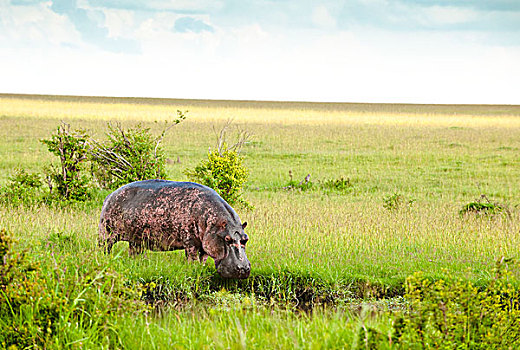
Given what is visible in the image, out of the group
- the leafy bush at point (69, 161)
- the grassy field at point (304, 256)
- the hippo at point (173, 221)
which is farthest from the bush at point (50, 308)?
the leafy bush at point (69, 161)

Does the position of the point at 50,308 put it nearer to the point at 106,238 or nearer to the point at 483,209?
the point at 106,238

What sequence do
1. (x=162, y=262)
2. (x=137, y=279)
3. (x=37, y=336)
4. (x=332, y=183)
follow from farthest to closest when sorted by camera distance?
(x=332, y=183) < (x=162, y=262) < (x=137, y=279) < (x=37, y=336)

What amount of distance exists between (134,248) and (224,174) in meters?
4.48

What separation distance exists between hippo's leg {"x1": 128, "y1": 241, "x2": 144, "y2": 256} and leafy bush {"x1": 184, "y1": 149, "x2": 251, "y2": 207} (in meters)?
4.20

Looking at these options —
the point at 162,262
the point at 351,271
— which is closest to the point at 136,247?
the point at 162,262

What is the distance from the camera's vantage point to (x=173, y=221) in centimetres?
809

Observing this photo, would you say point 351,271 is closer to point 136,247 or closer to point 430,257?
point 430,257

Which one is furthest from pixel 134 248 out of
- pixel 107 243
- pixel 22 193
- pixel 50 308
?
pixel 22 193

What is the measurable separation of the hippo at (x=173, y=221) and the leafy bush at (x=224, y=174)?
13.4 feet

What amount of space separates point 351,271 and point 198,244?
2230 mm

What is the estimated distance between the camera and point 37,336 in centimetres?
509

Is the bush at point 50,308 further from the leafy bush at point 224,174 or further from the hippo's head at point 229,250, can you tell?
the leafy bush at point 224,174

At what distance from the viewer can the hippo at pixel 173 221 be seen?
7.43m

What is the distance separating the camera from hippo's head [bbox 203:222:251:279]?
22.9ft
